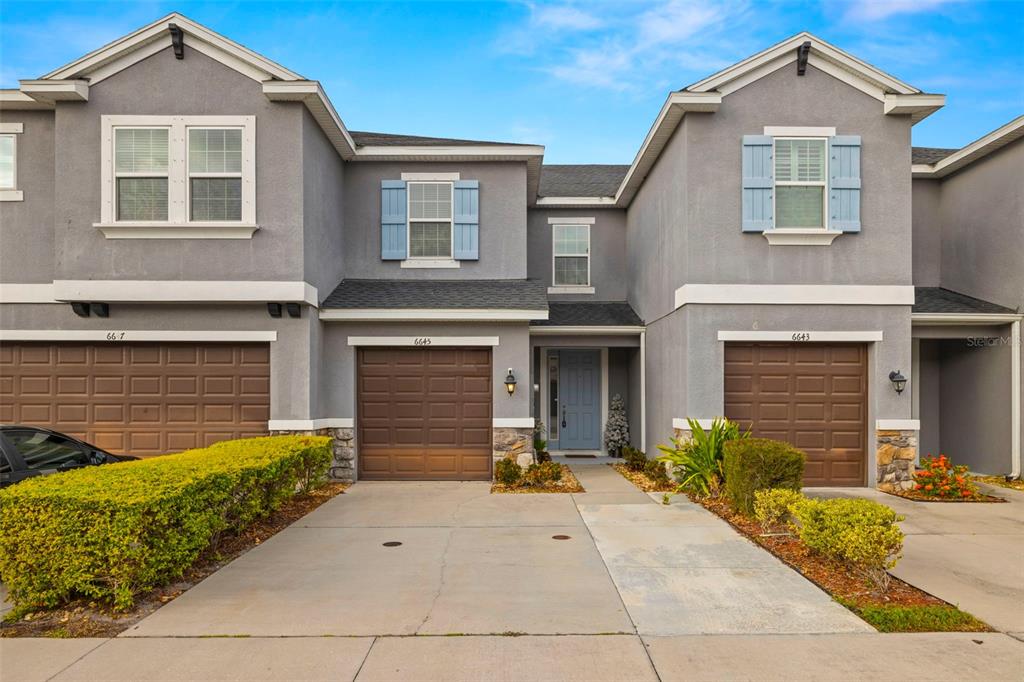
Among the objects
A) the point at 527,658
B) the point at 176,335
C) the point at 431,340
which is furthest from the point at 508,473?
the point at 527,658

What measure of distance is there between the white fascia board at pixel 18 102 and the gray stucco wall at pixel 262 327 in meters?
3.77

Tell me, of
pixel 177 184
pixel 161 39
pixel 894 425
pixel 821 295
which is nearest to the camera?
pixel 177 184

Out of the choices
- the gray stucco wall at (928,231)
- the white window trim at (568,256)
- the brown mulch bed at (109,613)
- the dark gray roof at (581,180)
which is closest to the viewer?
the brown mulch bed at (109,613)

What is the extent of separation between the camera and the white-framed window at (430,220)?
12.5 m

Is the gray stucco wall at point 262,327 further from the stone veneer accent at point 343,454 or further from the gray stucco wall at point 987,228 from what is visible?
the gray stucco wall at point 987,228

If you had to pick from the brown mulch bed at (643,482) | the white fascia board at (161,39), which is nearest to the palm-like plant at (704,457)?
the brown mulch bed at (643,482)

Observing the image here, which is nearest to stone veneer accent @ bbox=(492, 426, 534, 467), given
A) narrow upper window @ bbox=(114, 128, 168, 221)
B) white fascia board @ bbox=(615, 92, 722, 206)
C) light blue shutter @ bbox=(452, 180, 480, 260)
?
light blue shutter @ bbox=(452, 180, 480, 260)

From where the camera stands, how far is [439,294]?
38.6 ft

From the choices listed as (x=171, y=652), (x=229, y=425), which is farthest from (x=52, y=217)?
(x=171, y=652)

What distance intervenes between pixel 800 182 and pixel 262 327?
922 cm

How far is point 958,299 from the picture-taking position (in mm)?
12414

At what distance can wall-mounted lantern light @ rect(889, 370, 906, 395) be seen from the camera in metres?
10.3

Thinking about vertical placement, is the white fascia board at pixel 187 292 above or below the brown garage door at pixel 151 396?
above

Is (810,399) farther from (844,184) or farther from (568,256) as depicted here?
(568,256)
